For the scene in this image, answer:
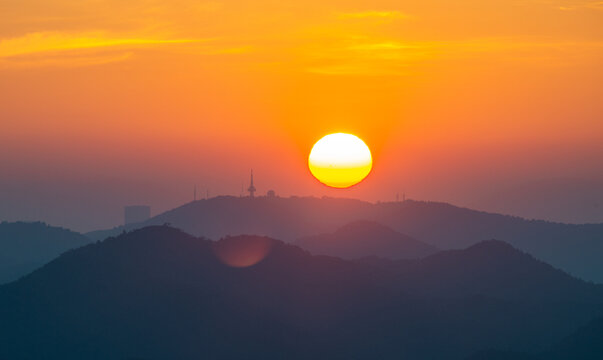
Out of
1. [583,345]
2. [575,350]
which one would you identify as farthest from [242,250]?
[583,345]

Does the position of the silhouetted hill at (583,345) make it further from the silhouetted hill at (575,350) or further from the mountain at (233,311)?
the mountain at (233,311)

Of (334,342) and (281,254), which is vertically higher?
(281,254)

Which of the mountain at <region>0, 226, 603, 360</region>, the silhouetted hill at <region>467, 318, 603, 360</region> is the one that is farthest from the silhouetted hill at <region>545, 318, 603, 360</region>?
the mountain at <region>0, 226, 603, 360</region>

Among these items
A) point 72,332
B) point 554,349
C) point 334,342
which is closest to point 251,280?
point 334,342

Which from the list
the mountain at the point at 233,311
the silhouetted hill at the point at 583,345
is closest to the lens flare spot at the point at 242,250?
the mountain at the point at 233,311

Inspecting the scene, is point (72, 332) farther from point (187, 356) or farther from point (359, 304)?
point (359, 304)

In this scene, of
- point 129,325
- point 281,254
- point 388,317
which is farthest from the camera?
point 281,254

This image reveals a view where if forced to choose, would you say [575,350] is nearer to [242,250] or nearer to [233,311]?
[233,311]

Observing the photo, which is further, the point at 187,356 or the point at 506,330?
the point at 506,330
